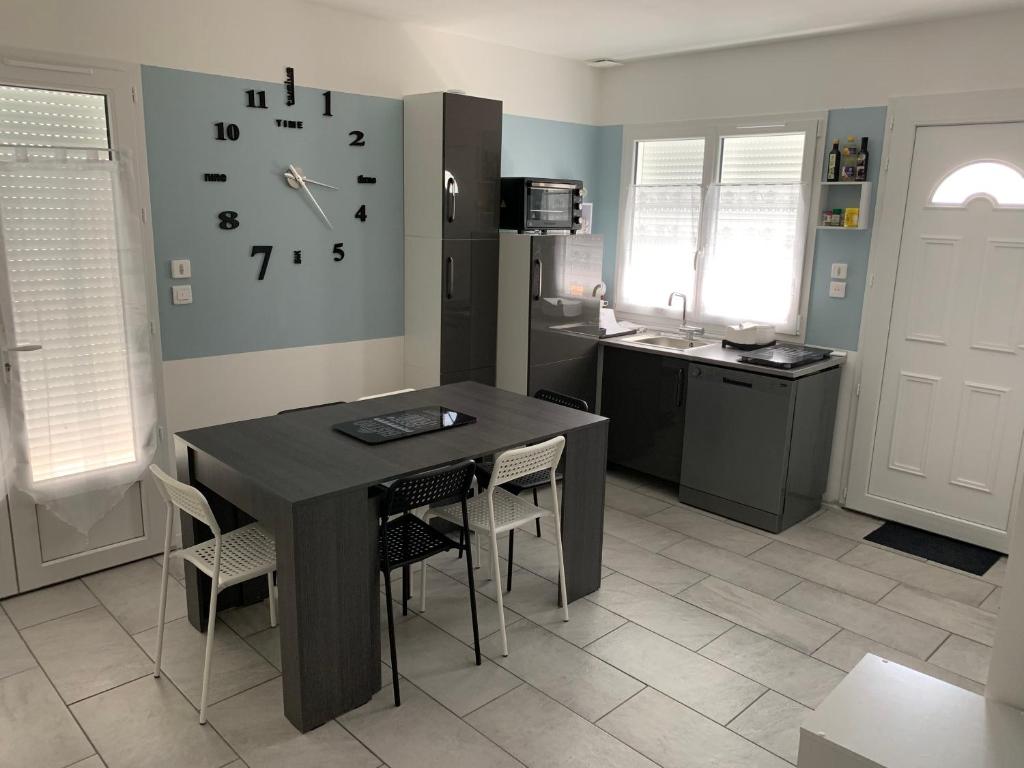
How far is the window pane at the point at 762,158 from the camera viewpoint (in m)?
4.86

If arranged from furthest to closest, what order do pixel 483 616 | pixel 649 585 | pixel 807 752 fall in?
pixel 649 585
pixel 483 616
pixel 807 752

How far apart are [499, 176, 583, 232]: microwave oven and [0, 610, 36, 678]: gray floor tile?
341 centimetres

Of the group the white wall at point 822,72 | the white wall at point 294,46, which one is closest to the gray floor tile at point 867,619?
the white wall at point 822,72

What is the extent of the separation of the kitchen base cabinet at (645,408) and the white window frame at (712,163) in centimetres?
69

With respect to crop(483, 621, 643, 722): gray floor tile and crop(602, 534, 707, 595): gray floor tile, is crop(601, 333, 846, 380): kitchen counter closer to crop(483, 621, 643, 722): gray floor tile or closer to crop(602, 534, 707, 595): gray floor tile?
crop(602, 534, 707, 595): gray floor tile

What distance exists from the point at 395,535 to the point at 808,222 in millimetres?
3326

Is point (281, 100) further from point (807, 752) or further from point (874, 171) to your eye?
point (807, 752)

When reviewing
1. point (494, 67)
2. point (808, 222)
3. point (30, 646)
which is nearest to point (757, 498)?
point (808, 222)

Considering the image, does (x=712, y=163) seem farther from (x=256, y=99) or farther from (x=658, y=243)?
(x=256, y=99)

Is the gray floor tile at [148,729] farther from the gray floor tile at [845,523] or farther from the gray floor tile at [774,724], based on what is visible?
the gray floor tile at [845,523]

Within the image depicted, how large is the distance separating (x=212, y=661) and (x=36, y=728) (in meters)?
0.63

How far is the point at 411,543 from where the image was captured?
3.03 metres

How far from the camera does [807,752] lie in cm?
186

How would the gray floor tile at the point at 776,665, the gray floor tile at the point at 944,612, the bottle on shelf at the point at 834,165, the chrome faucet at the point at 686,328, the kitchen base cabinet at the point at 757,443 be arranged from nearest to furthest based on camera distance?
the gray floor tile at the point at 776,665 → the gray floor tile at the point at 944,612 → the kitchen base cabinet at the point at 757,443 → the bottle on shelf at the point at 834,165 → the chrome faucet at the point at 686,328
